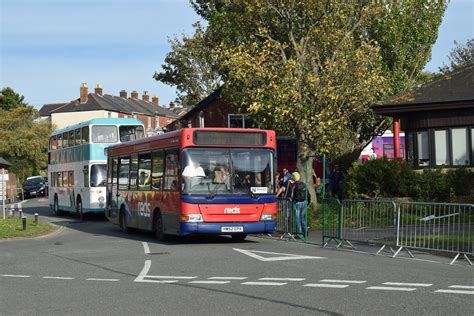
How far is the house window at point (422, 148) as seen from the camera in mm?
28234

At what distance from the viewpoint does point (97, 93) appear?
106375mm

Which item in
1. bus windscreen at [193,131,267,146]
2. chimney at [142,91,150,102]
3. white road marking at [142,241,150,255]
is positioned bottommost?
white road marking at [142,241,150,255]

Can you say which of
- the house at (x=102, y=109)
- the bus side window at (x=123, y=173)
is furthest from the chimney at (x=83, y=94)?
the bus side window at (x=123, y=173)

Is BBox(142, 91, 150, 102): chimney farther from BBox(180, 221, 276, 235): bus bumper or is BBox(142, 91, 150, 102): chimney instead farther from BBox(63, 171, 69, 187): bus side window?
BBox(180, 221, 276, 235): bus bumper

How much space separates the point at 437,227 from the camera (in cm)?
1381

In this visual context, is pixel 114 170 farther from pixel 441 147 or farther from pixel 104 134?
pixel 441 147

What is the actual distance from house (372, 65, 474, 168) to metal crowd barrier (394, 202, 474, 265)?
44.3ft

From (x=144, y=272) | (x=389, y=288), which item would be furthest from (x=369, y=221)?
(x=389, y=288)

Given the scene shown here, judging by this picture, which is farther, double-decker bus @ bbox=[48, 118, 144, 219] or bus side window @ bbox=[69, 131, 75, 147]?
bus side window @ bbox=[69, 131, 75, 147]

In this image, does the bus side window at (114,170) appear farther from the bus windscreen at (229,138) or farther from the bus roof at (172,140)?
the bus windscreen at (229,138)

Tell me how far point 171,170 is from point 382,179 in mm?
10826

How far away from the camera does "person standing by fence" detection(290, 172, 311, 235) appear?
18.8 metres

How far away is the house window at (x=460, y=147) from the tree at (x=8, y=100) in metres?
81.4

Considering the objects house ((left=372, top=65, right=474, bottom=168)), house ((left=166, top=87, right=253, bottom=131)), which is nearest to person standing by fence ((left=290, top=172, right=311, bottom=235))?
house ((left=372, top=65, right=474, bottom=168))
